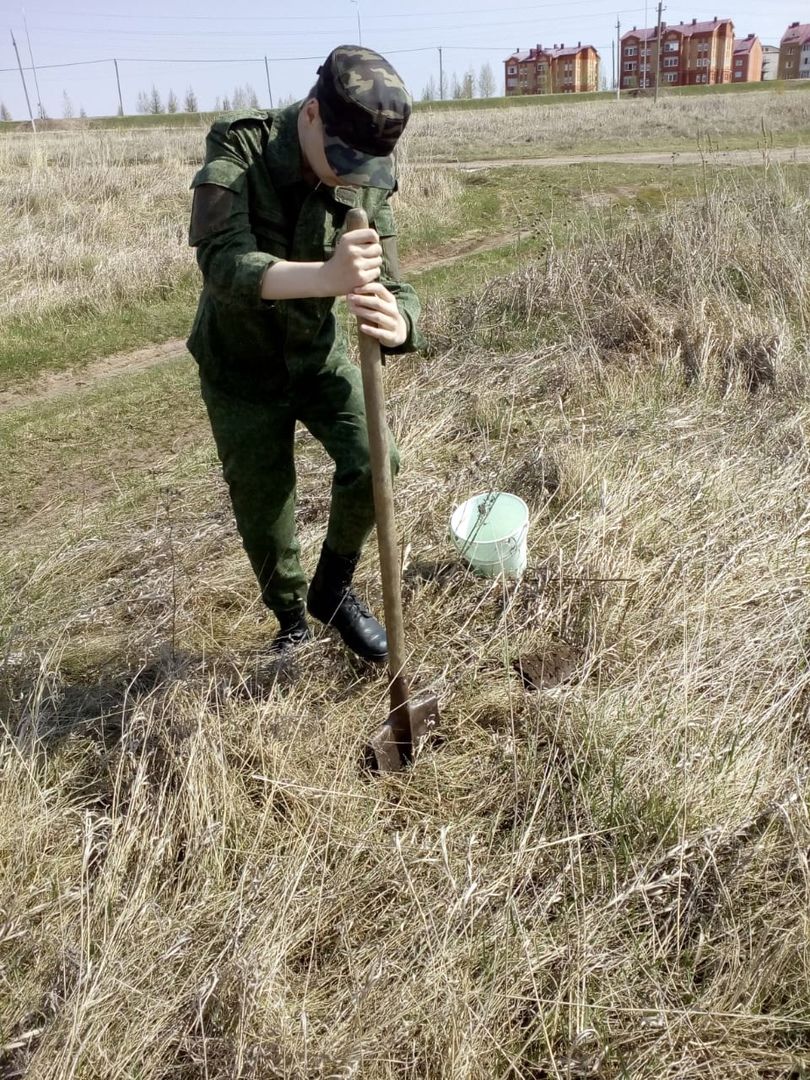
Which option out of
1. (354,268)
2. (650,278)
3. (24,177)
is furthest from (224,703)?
(24,177)

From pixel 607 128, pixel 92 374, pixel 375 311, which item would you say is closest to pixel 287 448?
pixel 375 311

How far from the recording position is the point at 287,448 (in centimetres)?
238

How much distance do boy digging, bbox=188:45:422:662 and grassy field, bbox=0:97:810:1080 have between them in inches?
12.5

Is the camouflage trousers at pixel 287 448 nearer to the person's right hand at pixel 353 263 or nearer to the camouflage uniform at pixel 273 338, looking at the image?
the camouflage uniform at pixel 273 338

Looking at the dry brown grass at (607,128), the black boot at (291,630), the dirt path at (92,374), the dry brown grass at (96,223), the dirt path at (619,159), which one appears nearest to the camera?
the black boot at (291,630)

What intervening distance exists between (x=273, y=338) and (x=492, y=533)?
4.20ft

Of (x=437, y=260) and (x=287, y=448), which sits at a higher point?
(x=287, y=448)

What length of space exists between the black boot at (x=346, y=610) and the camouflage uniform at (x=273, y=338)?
0.07 m

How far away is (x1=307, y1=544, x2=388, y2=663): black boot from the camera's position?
2525mm

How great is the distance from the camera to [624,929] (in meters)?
1.79

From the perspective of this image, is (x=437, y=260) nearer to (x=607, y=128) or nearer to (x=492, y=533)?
(x=492, y=533)

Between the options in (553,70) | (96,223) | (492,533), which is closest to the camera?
(492,533)

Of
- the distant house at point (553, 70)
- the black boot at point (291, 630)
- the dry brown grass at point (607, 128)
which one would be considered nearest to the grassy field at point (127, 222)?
the dry brown grass at point (607, 128)

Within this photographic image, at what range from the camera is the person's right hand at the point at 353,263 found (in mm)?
1651
